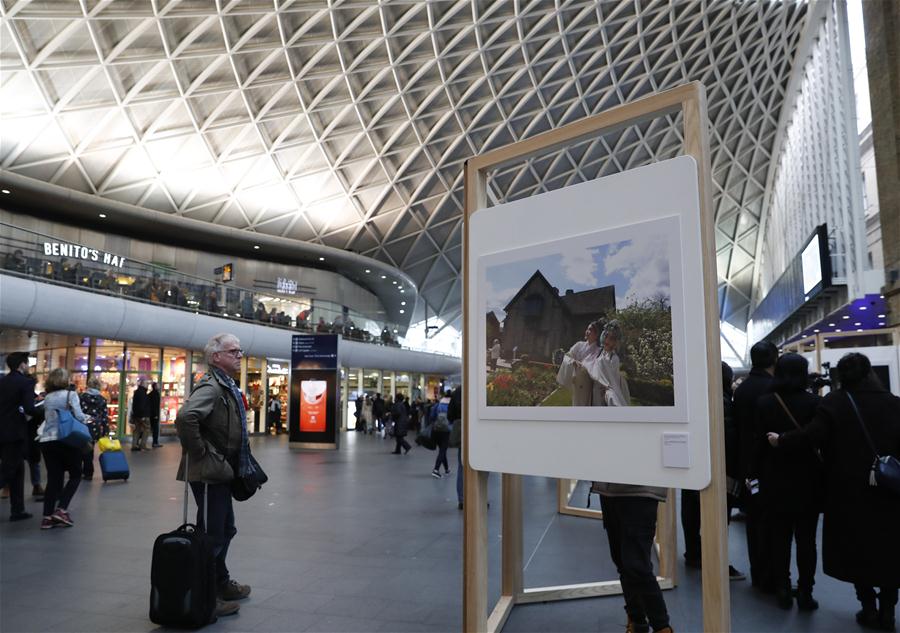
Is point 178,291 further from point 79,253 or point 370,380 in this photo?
point 370,380

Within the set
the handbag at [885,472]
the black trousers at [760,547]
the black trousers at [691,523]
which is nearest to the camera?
the handbag at [885,472]

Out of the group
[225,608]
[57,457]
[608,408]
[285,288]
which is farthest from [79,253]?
[608,408]

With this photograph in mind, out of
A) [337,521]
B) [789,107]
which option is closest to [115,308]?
[337,521]

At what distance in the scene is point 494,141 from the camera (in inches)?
1393

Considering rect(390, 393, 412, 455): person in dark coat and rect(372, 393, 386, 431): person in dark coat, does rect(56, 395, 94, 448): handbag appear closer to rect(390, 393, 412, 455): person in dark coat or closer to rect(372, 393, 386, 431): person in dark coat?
rect(390, 393, 412, 455): person in dark coat

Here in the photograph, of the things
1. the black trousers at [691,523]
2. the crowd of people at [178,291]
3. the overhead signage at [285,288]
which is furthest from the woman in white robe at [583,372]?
the overhead signage at [285,288]

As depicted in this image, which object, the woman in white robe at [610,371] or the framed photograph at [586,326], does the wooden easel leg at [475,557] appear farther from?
the woman in white robe at [610,371]

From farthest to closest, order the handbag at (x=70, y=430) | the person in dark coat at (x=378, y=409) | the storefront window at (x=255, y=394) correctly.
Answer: the person in dark coat at (x=378, y=409), the storefront window at (x=255, y=394), the handbag at (x=70, y=430)

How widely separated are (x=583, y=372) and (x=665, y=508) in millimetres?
2761

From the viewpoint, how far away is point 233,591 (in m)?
4.70

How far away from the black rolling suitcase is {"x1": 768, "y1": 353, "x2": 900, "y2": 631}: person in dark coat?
13.6 feet

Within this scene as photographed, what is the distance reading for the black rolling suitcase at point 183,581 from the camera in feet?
13.4

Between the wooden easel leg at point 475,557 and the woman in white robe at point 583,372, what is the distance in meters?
0.81

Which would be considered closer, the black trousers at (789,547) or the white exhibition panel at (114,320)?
the black trousers at (789,547)
